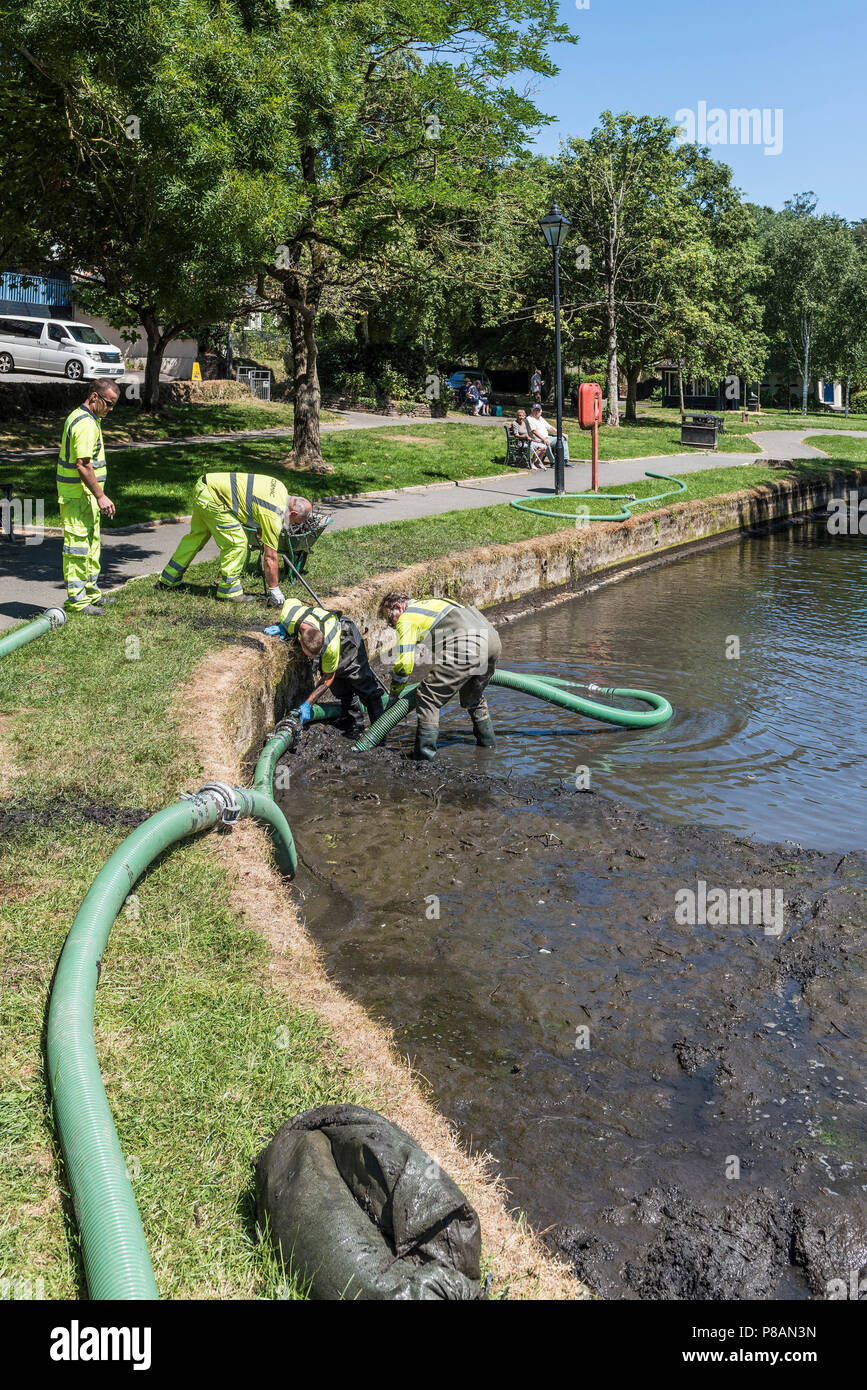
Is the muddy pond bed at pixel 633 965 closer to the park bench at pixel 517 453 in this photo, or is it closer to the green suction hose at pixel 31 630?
the green suction hose at pixel 31 630

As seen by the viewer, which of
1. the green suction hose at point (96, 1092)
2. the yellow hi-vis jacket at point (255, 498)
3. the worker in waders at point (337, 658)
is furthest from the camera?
the yellow hi-vis jacket at point (255, 498)

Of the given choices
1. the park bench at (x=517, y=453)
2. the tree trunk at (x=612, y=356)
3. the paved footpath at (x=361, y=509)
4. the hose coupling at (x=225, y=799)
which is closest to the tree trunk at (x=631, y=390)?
the tree trunk at (x=612, y=356)

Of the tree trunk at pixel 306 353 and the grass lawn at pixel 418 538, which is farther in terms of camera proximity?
the tree trunk at pixel 306 353

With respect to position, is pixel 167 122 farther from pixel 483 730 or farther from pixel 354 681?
pixel 483 730

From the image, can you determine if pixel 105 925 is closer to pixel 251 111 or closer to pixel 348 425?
pixel 251 111

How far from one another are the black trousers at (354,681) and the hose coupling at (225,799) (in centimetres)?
339

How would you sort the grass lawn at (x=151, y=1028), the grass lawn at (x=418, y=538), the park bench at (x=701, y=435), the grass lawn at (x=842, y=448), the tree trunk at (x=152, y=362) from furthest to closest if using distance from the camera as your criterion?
1. the park bench at (x=701, y=435)
2. the grass lawn at (x=842, y=448)
3. the tree trunk at (x=152, y=362)
4. the grass lawn at (x=418, y=538)
5. the grass lawn at (x=151, y=1028)

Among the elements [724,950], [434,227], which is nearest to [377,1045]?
[724,950]

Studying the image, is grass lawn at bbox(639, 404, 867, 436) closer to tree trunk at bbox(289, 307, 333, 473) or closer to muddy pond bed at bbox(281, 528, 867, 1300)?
tree trunk at bbox(289, 307, 333, 473)

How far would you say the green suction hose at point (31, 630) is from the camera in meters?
8.60

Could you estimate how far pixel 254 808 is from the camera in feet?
20.4

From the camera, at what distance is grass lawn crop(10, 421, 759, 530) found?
15.7 meters

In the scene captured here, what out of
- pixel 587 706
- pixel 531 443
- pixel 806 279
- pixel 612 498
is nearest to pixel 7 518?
pixel 587 706

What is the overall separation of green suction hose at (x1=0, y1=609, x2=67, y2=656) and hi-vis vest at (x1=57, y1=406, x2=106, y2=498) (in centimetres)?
102
